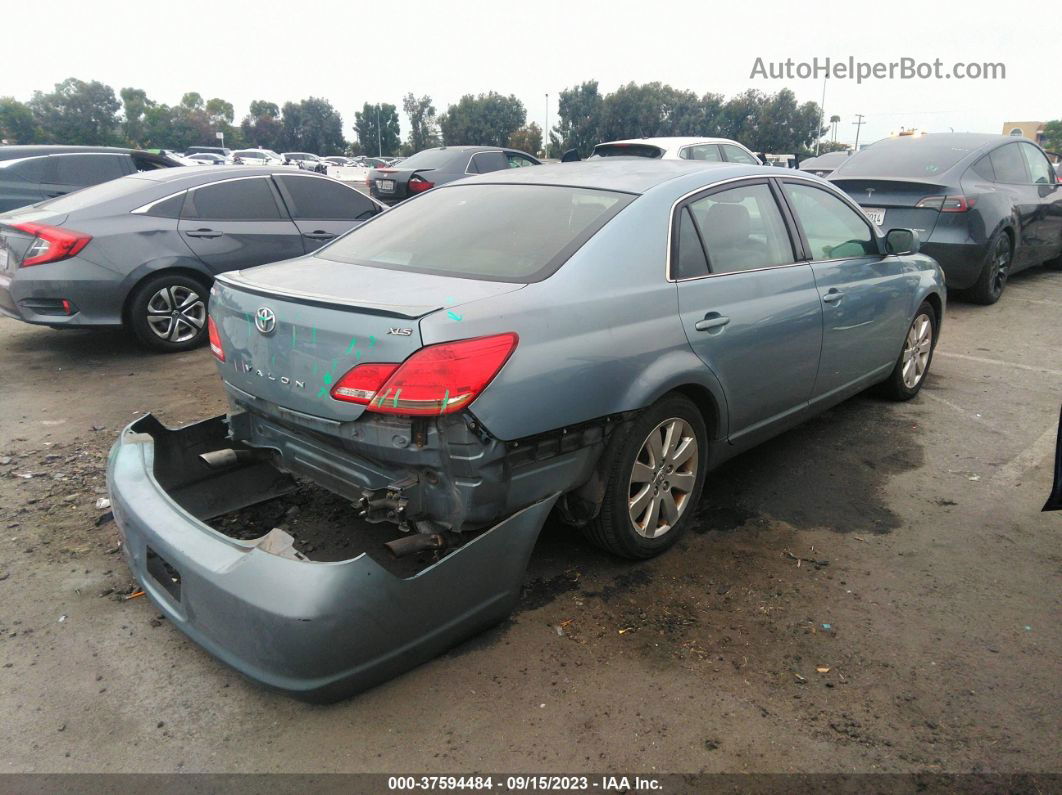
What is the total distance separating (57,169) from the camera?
9859 millimetres

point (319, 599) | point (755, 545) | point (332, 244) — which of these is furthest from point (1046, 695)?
point (332, 244)

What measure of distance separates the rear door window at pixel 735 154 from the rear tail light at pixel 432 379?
10.2 metres

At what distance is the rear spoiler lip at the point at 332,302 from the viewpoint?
2451 millimetres

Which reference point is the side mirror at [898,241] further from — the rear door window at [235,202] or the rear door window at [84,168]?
the rear door window at [84,168]

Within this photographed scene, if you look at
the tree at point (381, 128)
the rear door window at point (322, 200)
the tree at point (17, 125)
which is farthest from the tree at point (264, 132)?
the rear door window at point (322, 200)

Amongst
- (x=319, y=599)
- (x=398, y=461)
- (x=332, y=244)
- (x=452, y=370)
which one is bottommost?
(x=319, y=599)

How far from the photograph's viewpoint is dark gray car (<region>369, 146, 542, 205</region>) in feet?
41.7

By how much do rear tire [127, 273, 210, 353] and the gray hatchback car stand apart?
3263 millimetres

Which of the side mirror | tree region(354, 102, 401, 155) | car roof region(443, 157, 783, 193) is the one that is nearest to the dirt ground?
the side mirror

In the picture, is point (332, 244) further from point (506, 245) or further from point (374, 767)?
point (374, 767)

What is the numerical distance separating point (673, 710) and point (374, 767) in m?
0.90

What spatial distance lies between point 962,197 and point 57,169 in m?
10.4

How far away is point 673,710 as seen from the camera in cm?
240

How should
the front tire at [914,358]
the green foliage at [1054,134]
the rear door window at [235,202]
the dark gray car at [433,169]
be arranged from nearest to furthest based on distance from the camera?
the front tire at [914,358] < the rear door window at [235,202] < the dark gray car at [433,169] < the green foliage at [1054,134]
